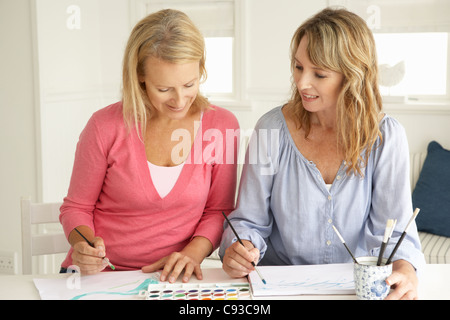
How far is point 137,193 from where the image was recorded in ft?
5.39

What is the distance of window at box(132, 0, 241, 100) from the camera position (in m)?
3.61

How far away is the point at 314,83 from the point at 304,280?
1.69 ft

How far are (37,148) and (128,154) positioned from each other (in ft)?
6.16

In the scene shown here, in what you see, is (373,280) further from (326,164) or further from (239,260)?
(326,164)

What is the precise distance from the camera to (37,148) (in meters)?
3.36

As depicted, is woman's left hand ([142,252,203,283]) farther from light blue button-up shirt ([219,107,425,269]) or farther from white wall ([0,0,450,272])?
white wall ([0,0,450,272])

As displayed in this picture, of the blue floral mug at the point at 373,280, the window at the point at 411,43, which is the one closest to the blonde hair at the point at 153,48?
the blue floral mug at the point at 373,280

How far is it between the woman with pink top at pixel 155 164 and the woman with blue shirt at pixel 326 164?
0.10 meters

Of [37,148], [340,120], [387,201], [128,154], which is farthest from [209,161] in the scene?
[37,148]

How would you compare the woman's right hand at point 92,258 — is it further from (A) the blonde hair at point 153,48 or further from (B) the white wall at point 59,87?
(B) the white wall at point 59,87

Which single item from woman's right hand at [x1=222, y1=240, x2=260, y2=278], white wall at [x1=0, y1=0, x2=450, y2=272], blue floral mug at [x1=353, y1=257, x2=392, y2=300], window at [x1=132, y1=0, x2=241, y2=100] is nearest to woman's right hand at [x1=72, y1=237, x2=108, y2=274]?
woman's right hand at [x1=222, y1=240, x2=260, y2=278]

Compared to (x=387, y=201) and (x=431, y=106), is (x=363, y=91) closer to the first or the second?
(x=387, y=201)

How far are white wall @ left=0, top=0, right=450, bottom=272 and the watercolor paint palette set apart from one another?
217 centimetres

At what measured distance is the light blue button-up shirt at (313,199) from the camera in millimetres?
1571
